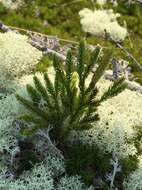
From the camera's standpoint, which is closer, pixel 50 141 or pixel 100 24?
pixel 50 141

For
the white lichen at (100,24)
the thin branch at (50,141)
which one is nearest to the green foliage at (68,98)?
the thin branch at (50,141)

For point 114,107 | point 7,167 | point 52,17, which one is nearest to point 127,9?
point 52,17

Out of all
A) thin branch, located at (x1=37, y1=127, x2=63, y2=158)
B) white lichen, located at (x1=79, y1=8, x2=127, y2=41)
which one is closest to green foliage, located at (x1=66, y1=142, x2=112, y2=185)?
thin branch, located at (x1=37, y1=127, x2=63, y2=158)

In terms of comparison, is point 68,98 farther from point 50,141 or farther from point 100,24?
point 100,24

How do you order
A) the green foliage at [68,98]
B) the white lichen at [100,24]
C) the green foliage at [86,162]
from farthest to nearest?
the white lichen at [100,24] < the green foliage at [86,162] < the green foliage at [68,98]

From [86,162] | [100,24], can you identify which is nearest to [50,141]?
[86,162]

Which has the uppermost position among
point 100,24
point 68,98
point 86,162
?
point 68,98

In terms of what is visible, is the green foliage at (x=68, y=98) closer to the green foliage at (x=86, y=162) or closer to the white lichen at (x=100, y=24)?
the green foliage at (x=86, y=162)

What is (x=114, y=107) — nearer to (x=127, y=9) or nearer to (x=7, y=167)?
(x=7, y=167)

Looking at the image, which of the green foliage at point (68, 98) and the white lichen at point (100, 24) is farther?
the white lichen at point (100, 24)
